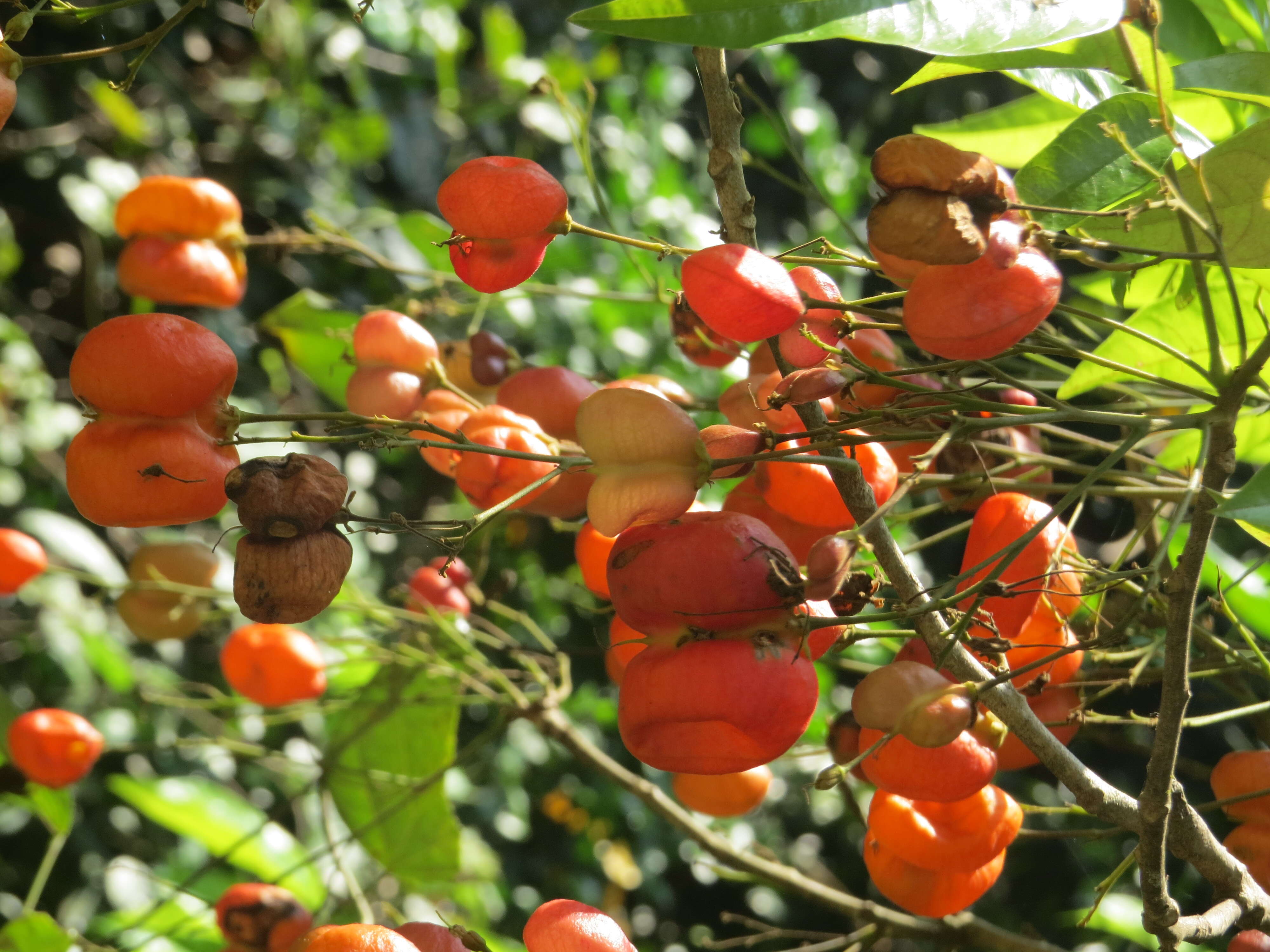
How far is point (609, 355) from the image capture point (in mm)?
1229

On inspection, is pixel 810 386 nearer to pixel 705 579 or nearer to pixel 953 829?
pixel 705 579

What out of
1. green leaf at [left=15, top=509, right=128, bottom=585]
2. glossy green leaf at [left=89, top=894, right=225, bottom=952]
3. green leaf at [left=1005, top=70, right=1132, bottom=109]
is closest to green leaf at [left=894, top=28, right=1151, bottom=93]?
green leaf at [left=1005, top=70, right=1132, bottom=109]

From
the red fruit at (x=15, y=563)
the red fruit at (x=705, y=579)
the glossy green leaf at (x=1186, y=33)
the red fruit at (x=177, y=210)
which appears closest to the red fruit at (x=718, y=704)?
the red fruit at (x=705, y=579)

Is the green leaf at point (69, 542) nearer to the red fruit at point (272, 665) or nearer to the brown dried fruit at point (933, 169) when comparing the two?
the red fruit at point (272, 665)

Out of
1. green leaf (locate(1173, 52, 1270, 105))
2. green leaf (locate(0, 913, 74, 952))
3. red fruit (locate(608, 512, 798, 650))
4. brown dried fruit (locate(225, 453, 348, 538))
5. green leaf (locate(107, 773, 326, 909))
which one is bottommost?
green leaf (locate(107, 773, 326, 909))

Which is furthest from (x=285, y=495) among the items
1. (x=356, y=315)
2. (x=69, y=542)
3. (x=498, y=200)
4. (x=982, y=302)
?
(x=69, y=542)

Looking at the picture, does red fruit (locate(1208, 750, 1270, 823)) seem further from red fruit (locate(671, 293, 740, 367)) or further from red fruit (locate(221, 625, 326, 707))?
red fruit (locate(221, 625, 326, 707))

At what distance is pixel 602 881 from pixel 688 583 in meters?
1.14

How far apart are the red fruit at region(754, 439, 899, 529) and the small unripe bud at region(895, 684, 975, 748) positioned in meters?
0.11

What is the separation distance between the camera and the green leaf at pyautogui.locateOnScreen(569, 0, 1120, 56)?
0.34m

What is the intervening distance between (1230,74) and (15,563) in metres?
0.86

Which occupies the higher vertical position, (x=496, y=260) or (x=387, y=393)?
(x=496, y=260)

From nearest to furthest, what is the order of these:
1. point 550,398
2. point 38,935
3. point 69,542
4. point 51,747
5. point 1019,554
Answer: point 1019,554 → point 550,398 → point 38,935 → point 51,747 → point 69,542

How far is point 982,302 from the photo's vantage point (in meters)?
0.33
